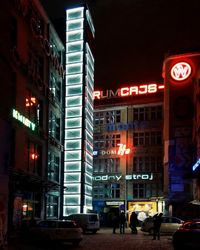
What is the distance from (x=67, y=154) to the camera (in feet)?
176

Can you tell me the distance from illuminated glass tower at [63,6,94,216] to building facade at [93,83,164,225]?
1877 cm

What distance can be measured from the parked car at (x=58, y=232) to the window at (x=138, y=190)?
46882 millimetres

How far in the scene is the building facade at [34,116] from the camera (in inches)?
1471

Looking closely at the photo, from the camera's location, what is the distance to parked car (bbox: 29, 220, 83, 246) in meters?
26.8

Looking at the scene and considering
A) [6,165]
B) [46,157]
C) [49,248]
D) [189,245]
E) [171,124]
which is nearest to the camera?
[6,165]

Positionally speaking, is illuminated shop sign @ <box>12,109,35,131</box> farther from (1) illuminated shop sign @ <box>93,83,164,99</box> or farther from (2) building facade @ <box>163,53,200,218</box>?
(1) illuminated shop sign @ <box>93,83,164,99</box>

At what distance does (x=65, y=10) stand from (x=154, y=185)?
29.4m

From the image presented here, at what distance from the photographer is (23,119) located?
128ft

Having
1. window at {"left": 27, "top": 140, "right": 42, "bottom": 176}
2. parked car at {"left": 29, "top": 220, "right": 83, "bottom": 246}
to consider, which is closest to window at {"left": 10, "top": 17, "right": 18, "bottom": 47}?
window at {"left": 27, "top": 140, "right": 42, "bottom": 176}

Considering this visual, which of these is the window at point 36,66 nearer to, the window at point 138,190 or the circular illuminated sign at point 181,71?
the circular illuminated sign at point 181,71

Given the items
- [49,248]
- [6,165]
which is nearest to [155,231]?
[49,248]

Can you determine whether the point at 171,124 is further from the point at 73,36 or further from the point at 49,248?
the point at 49,248

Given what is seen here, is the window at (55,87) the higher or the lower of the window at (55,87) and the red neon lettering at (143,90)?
the lower

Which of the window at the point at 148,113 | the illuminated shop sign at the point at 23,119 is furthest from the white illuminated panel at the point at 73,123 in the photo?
the window at the point at 148,113
